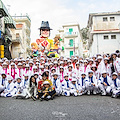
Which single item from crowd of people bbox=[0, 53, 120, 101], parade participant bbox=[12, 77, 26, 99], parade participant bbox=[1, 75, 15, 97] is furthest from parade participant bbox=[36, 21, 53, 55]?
parade participant bbox=[12, 77, 26, 99]

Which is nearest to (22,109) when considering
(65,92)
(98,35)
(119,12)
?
(65,92)

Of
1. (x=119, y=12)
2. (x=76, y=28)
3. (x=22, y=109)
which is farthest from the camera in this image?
(x=76, y=28)

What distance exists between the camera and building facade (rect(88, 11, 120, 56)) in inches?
920

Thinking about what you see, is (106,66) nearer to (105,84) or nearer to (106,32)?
(105,84)

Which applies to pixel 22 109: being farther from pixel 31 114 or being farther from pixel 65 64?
pixel 65 64

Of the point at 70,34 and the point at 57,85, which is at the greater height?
the point at 70,34

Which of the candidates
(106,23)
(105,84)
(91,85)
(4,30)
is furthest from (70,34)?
(105,84)

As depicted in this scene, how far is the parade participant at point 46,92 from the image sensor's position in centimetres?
682

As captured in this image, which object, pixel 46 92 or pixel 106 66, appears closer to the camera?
pixel 46 92

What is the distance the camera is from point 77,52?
41.7 meters

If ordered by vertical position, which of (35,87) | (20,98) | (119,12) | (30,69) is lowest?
(20,98)

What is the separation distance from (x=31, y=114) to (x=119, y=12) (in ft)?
72.8

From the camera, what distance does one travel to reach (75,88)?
8023 mm

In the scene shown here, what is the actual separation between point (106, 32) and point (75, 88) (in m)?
17.1
